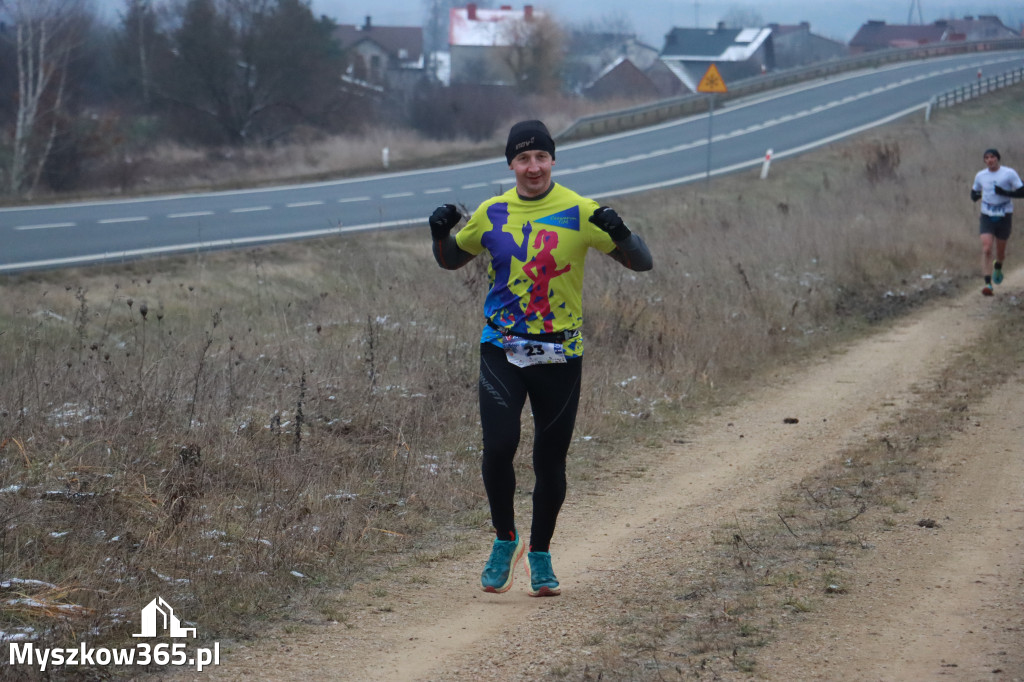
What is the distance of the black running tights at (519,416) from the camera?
4.61 m

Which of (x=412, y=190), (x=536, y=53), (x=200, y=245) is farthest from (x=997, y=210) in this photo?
(x=536, y=53)

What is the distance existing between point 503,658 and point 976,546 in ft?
8.68

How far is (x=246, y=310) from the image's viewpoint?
1277cm

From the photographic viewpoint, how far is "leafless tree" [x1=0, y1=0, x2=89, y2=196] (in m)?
34.8

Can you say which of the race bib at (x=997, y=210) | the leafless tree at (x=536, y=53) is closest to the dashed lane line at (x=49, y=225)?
the race bib at (x=997, y=210)

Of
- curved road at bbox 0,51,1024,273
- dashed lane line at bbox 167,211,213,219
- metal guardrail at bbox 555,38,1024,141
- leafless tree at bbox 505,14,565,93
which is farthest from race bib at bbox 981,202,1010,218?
leafless tree at bbox 505,14,565,93

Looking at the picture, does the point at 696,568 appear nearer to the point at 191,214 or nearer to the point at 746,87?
the point at 191,214

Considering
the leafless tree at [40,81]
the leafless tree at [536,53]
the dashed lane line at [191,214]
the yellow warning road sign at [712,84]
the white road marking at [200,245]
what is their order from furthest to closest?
1. the leafless tree at [536,53]
2. the leafless tree at [40,81]
3. the yellow warning road sign at [712,84]
4. the dashed lane line at [191,214]
5. the white road marking at [200,245]

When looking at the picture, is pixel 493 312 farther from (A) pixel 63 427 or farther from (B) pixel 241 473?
(A) pixel 63 427

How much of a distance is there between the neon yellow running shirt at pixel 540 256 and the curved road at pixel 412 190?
676 cm

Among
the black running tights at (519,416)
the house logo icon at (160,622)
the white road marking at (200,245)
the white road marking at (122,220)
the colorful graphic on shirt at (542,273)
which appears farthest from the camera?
the white road marking at (122,220)

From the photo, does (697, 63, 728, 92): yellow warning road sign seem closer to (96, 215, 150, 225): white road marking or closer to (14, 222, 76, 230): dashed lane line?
(96, 215, 150, 225): white road marking

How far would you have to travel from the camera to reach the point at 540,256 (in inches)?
177

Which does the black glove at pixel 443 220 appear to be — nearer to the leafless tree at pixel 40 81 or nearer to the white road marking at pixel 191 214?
the white road marking at pixel 191 214
